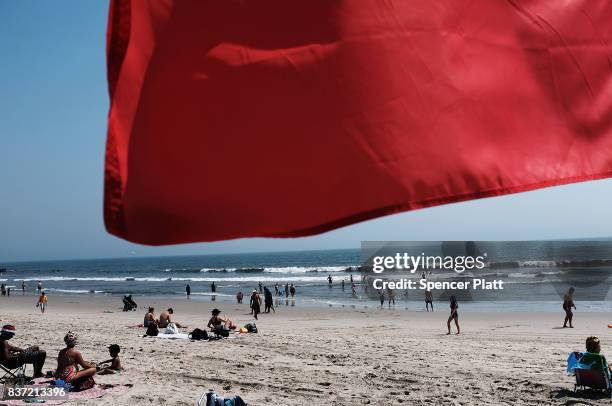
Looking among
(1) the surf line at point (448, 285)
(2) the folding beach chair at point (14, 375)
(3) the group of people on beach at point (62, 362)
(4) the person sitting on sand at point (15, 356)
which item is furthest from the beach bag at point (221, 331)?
(1) the surf line at point (448, 285)

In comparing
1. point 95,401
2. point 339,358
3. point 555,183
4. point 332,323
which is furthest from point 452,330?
point 555,183

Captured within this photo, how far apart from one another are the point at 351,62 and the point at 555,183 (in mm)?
1154

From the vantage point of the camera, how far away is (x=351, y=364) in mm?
13164

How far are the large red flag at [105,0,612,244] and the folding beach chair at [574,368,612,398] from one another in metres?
8.28

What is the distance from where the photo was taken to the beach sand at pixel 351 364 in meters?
10.4

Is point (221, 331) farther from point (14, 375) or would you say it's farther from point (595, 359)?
point (595, 359)

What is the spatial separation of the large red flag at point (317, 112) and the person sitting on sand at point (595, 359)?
324 inches

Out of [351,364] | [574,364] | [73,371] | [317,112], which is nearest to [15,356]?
[73,371]

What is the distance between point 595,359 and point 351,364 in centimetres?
500

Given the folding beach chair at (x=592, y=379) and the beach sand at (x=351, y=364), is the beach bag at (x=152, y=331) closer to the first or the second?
the beach sand at (x=351, y=364)

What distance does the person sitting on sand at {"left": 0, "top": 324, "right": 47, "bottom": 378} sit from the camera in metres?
11.1

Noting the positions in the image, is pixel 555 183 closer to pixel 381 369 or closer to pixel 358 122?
pixel 358 122

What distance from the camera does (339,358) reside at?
1391cm

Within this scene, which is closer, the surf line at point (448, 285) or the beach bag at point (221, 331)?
the beach bag at point (221, 331)
